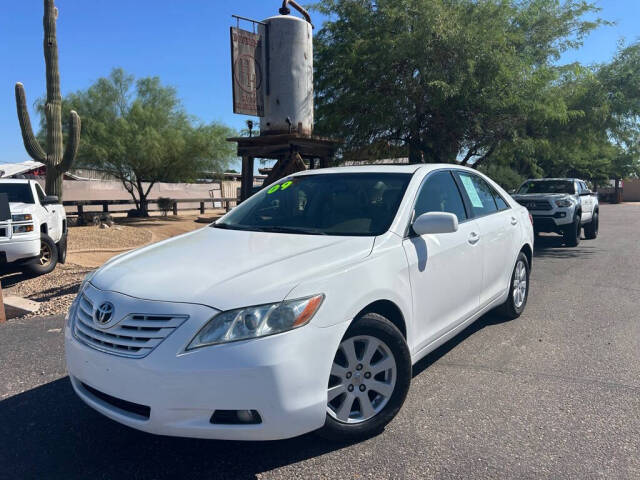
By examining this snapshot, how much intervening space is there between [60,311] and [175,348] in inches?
173

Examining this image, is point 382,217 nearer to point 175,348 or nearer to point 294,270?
point 294,270

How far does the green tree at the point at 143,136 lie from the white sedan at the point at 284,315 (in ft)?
61.4

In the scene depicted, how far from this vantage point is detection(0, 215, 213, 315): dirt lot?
6.87m

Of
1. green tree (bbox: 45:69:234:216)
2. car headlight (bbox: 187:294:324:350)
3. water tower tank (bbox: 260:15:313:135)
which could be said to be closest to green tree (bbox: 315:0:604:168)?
water tower tank (bbox: 260:15:313:135)

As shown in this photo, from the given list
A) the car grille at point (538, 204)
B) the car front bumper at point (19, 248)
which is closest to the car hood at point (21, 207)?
the car front bumper at point (19, 248)

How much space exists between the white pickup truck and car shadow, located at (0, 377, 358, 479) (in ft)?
15.1

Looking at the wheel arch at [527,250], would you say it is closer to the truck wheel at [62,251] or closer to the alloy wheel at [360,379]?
the alloy wheel at [360,379]

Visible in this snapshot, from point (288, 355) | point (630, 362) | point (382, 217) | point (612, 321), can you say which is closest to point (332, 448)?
point (288, 355)

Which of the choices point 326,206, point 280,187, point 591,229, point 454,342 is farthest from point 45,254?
point 591,229

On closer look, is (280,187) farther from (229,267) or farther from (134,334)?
(134,334)

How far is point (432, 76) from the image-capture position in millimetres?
10031

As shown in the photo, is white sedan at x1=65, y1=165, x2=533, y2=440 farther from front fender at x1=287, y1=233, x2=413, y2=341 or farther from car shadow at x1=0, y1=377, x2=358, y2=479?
car shadow at x1=0, y1=377, x2=358, y2=479

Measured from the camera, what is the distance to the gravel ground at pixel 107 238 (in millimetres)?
13992

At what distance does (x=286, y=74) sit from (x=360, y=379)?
5580 millimetres
